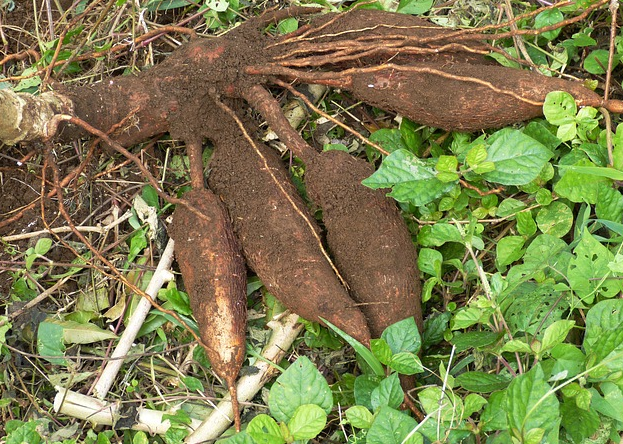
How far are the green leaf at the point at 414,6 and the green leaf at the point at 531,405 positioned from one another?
1032 mm

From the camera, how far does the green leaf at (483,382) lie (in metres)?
1.31

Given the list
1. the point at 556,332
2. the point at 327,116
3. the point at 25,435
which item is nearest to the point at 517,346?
the point at 556,332

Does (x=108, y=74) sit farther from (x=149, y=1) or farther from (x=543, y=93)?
(x=543, y=93)

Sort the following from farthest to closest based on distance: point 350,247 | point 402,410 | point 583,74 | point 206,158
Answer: point 206,158
point 583,74
point 350,247
point 402,410

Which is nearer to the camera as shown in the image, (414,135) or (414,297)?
(414,297)

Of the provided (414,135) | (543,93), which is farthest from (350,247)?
(543,93)

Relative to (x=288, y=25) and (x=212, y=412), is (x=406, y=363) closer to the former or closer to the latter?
(x=212, y=412)

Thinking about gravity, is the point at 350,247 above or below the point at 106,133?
below

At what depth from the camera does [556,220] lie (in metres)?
1.48

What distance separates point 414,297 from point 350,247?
192mm

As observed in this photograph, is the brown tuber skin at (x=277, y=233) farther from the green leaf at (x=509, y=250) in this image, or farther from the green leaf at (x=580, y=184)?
the green leaf at (x=580, y=184)

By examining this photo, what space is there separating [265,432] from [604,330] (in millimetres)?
732

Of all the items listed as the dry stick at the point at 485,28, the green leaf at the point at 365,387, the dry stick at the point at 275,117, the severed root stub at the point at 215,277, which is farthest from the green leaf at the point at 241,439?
the dry stick at the point at 485,28

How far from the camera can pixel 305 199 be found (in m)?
1.72
